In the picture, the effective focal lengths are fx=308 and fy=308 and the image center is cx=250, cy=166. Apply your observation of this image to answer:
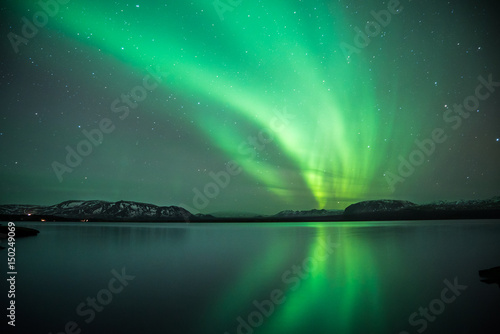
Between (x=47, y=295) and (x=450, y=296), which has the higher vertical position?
(x=450, y=296)

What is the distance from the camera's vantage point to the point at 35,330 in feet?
29.5

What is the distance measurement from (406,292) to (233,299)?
7989 mm

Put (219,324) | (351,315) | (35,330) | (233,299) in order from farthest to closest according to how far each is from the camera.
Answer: (233,299) < (351,315) < (219,324) < (35,330)

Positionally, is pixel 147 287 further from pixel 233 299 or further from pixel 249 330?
pixel 249 330

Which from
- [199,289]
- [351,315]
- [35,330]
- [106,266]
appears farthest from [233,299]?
[106,266]
